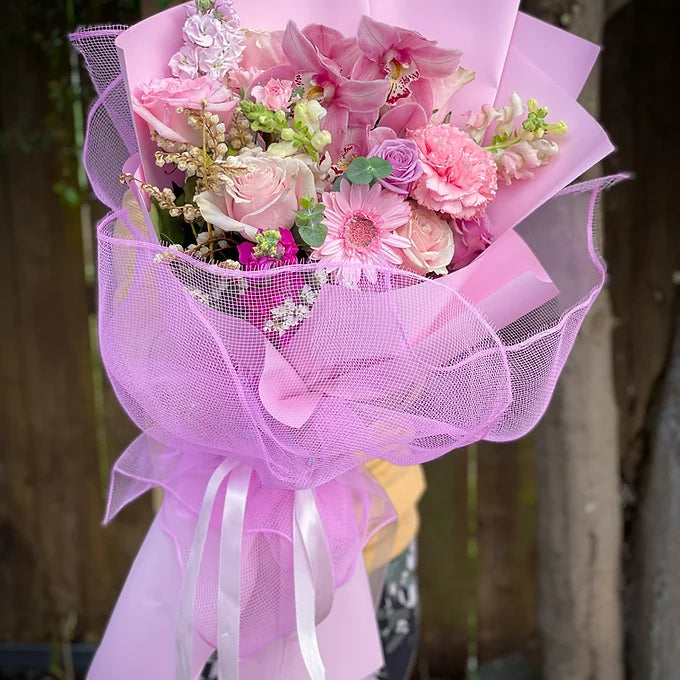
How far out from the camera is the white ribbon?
912 millimetres

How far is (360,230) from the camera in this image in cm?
82

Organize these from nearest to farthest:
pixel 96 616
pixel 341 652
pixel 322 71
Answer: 1. pixel 322 71
2. pixel 341 652
3. pixel 96 616

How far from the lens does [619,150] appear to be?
1.85 metres

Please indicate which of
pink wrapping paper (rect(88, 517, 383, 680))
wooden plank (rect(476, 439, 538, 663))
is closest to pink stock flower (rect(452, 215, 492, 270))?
pink wrapping paper (rect(88, 517, 383, 680))

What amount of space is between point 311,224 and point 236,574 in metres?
0.46

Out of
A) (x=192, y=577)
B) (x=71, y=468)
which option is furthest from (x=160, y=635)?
(x=71, y=468)

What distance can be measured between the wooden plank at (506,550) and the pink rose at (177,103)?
1.44 metres

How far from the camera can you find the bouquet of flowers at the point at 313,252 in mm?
790

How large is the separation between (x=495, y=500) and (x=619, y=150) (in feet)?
3.42

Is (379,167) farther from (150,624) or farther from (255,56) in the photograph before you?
(150,624)

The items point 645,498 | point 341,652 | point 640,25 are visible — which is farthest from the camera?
point 640,25

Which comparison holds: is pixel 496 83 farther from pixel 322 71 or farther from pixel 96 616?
pixel 96 616

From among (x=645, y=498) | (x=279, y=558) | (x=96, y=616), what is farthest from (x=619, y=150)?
(x=96, y=616)

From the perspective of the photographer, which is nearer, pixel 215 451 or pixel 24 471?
pixel 215 451
